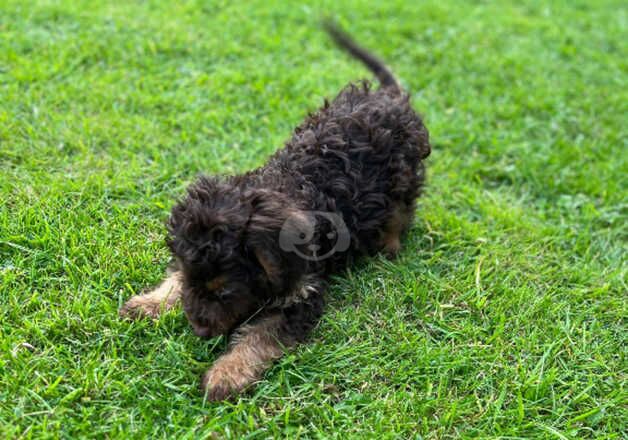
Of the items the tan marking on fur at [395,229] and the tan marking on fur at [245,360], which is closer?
the tan marking on fur at [245,360]

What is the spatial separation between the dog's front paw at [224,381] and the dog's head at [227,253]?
0.22 meters

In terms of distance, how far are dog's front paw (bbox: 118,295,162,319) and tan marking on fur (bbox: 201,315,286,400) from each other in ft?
1.52

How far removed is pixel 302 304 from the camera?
3.19m

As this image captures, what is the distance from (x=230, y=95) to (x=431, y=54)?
8.57 feet

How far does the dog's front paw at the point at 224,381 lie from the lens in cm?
279

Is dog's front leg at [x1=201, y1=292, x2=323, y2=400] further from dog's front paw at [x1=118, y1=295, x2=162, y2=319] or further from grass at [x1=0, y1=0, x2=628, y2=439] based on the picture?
dog's front paw at [x1=118, y1=295, x2=162, y2=319]

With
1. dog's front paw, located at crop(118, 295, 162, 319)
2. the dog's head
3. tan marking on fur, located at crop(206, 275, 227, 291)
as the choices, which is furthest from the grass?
tan marking on fur, located at crop(206, 275, 227, 291)

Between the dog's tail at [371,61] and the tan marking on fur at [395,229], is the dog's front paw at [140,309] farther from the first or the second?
the dog's tail at [371,61]

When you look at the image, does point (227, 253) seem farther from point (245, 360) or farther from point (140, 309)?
point (140, 309)

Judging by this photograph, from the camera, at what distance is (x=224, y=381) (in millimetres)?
2811

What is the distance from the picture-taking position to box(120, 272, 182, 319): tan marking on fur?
3133mm

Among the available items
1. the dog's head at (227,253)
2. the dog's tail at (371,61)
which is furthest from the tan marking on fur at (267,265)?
the dog's tail at (371,61)

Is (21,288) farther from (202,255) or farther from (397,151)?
(397,151)

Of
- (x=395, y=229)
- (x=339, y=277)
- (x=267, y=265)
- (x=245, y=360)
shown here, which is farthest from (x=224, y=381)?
(x=395, y=229)
